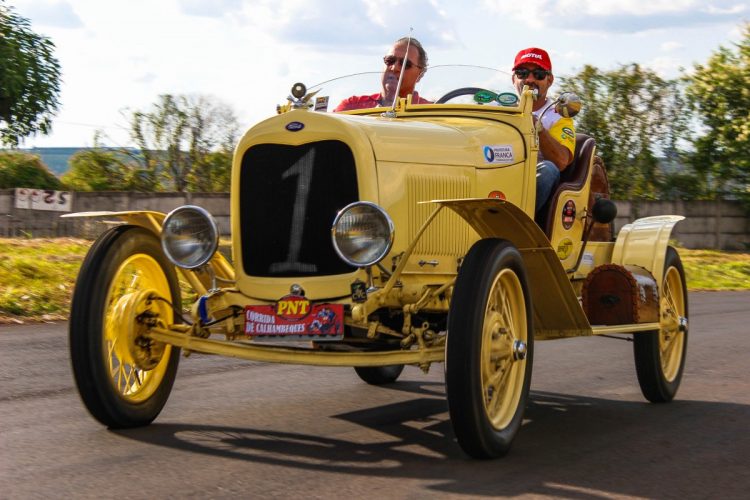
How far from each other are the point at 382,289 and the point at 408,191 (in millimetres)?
763

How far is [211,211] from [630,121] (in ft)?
41.4

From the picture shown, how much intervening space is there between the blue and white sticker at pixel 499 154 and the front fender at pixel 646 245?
1344 mm

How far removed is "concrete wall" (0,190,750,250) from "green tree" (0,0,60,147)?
7758 mm

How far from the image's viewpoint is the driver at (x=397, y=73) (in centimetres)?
717

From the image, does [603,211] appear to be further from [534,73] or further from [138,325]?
[138,325]

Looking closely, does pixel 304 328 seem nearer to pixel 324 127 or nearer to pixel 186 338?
pixel 186 338

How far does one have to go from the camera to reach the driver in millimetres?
7172

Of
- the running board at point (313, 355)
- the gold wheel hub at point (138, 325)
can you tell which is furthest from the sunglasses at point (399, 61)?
the running board at point (313, 355)

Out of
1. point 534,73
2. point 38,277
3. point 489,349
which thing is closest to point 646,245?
point 534,73

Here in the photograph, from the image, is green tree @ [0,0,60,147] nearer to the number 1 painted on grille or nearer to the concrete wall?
the concrete wall

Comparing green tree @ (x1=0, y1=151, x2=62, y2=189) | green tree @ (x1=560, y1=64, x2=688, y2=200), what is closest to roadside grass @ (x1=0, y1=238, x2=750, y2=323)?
green tree @ (x1=0, y1=151, x2=62, y2=189)

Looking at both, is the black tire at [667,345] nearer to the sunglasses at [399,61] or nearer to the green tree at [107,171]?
the sunglasses at [399,61]

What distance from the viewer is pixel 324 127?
5621 millimetres

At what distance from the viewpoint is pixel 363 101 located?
726cm
